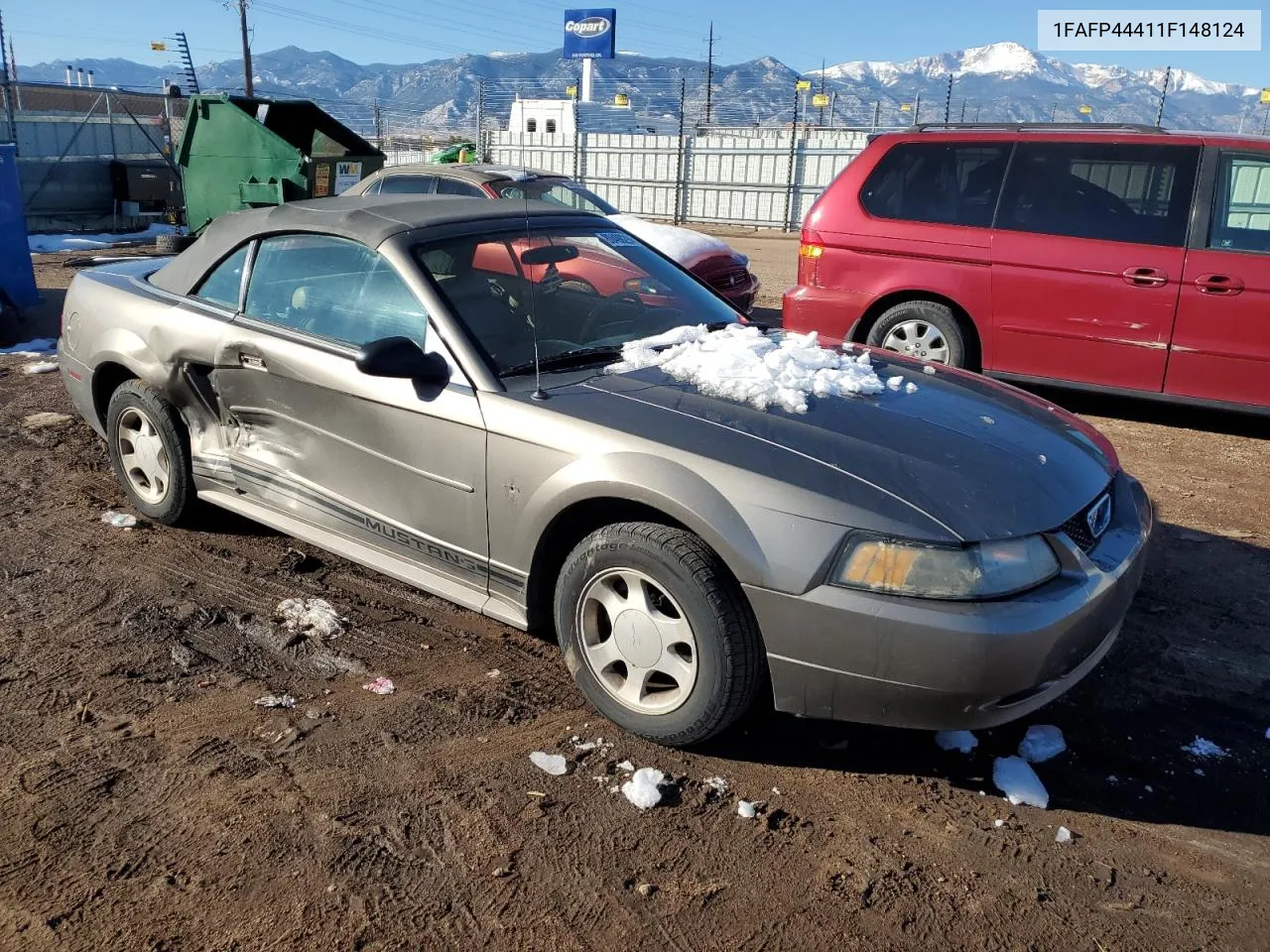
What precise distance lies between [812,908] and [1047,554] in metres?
1.13

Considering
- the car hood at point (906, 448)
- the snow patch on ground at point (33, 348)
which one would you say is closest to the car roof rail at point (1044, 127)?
the car hood at point (906, 448)

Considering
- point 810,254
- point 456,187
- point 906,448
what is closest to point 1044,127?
point 810,254

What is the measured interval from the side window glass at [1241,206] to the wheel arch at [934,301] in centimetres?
143

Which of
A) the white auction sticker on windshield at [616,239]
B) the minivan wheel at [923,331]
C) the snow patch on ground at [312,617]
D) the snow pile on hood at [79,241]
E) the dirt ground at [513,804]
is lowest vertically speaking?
the dirt ground at [513,804]

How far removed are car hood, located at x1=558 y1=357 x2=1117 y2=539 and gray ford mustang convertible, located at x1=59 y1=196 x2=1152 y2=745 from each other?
0.04ft

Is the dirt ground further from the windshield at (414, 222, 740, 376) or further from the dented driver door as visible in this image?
the windshield at (414, 222, 740, 376)

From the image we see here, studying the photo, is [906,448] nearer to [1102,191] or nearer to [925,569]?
[925,569]

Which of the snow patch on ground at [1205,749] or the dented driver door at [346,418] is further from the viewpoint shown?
the dented driver door at [346,418]

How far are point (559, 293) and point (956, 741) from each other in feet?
6.82

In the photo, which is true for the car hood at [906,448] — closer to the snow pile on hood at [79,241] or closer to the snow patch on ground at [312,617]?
the snow patch on ground at [312,617]

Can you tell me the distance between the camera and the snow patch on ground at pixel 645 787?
9.03 ft

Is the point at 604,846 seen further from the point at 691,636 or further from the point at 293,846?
the point at 293,846

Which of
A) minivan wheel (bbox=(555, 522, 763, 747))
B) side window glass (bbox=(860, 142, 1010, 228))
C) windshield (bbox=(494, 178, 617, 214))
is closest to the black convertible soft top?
minivan wheel (bbox=(555, 522, 763, 747))

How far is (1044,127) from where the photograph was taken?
6.57 metres
